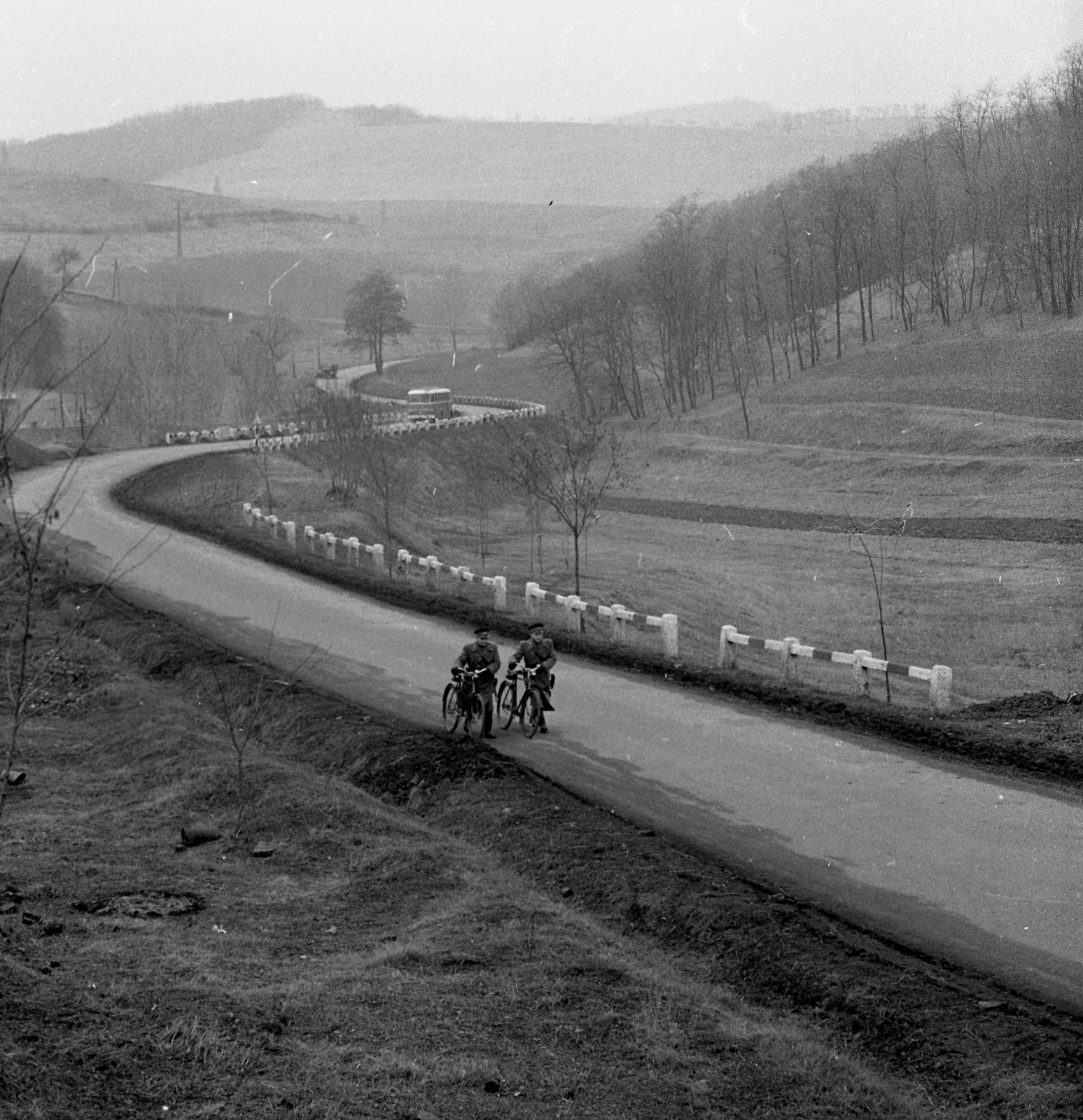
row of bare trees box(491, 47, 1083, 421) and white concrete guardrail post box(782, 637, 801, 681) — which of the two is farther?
row of bare trees box(491, 47, 1083, 421)

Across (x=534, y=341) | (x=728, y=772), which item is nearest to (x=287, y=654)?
(x=728, y=772)

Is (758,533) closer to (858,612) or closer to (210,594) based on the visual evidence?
(858,612)

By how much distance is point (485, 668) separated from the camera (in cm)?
1716

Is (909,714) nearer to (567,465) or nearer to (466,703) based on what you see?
(466,703)

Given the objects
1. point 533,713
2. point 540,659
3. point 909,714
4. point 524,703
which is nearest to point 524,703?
point 524,703

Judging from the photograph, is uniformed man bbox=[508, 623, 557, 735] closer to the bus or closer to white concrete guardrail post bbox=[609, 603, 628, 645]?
white concrete guardrail post bbox=[609, 603, 628, 645]

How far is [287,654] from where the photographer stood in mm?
22562

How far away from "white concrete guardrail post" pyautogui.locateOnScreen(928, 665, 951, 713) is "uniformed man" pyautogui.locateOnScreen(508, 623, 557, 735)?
4938 millimetres

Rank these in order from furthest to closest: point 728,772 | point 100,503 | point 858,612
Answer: point 100,503 < point 858,612 < point 728,772

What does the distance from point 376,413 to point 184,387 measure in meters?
31.4

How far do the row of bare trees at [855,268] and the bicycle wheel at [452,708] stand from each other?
5832cm

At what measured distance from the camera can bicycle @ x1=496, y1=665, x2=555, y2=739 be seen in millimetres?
17609

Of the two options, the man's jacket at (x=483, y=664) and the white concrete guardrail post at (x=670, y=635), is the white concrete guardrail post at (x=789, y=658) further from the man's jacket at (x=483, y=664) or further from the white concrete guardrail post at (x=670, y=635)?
the man's jacket at (x=483, y=664)

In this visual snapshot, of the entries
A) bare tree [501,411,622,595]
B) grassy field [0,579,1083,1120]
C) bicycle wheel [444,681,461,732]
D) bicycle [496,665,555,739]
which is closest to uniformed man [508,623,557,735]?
bicycle [496,665,555,739]
